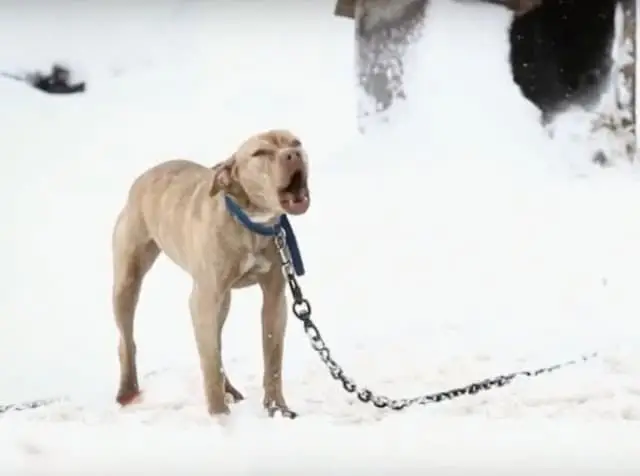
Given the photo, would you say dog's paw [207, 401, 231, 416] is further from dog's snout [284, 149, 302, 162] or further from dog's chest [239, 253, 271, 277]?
dog's snout [284, 149, 302, 162]

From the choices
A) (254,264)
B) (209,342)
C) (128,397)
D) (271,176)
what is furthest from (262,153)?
(128,397)

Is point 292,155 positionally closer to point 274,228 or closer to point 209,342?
point 274,228

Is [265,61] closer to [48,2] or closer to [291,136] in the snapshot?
[291,136]

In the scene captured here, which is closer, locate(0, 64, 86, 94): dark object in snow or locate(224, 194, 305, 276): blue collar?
locate(224, 194, 305, 276): blue collar

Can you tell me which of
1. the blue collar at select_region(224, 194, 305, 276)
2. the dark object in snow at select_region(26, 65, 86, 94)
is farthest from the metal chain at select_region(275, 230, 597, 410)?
the dark object in snow at select_region(26, 65, 86, 94)

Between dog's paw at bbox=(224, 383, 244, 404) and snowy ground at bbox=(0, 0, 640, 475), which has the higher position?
snowy ground at bbox=(0, 0, 640, 475)

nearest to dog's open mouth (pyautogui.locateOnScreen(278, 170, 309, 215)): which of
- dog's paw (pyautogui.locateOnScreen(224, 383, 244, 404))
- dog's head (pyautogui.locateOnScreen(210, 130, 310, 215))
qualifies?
dog's head (pyautogui.locateOnScreen(210, 130, 310, 215))

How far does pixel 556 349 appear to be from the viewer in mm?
1416

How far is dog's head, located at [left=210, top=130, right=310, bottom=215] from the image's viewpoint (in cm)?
133

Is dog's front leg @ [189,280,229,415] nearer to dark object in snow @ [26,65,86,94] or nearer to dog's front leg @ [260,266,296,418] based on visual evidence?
dog's front leg @ [260,266,296,418]

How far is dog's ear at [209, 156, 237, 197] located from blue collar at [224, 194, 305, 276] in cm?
1

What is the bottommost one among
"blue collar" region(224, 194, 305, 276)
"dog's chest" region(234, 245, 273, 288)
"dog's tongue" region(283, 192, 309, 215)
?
"dog's chest" region(234, 245, 273, 288)

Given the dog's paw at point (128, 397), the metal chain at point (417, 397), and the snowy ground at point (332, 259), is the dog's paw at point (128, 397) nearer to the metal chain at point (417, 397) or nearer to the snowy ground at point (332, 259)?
the snowy ground at point (332, 259)

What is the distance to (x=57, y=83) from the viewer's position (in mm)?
1476
